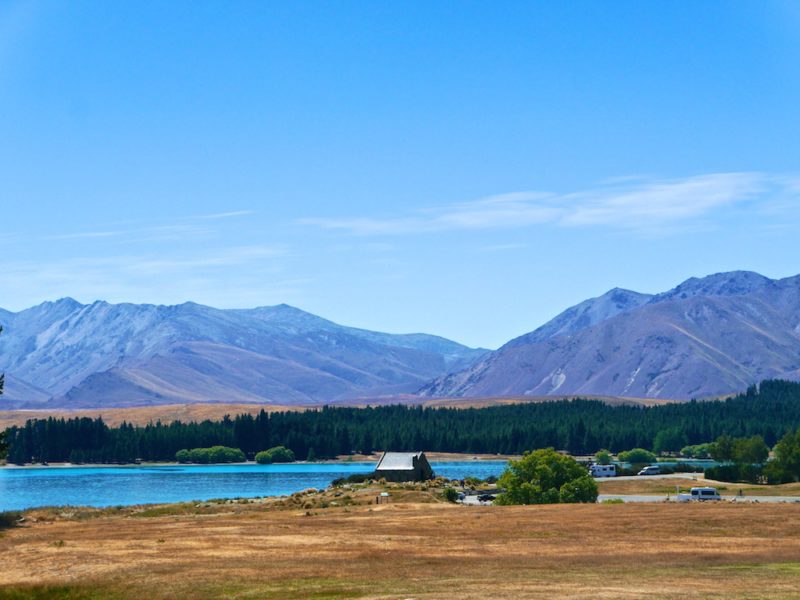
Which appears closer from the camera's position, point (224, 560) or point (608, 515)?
point (224, 560)

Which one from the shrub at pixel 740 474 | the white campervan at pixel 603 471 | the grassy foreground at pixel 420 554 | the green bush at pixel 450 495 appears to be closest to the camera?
the grassy foreground at pixel 420 554

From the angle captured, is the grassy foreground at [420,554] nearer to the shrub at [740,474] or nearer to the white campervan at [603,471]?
the shrub at [740,474]

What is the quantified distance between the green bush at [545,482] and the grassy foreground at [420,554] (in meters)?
15.0

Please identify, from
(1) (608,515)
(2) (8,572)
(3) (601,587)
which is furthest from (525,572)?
(1) (608,515)

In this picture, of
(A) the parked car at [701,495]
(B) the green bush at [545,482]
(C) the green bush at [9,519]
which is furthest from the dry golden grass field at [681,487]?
(C) the green bush at [9,519]

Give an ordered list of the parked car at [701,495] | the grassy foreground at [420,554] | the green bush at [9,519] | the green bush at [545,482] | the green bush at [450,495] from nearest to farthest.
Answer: the grassy foreground at [420,554] < the green bush at [9,519] < the green bush at [545,482] < the green bush at [450,495] < the parked car at [701,495]

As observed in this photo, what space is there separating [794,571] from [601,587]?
10.5 metres

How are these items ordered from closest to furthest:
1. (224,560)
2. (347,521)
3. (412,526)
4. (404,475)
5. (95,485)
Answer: (224,560)
(412,526)
(347,521)
(404,475)
(95,485)

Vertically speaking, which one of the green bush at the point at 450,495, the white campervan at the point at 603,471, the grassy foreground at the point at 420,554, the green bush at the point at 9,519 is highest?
the white campervan at the point at 603,471

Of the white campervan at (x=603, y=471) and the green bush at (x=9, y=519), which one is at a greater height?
the white campervan at (x=603, y=471)

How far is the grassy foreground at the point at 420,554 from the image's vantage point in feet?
159

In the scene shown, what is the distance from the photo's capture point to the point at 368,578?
2016 inches

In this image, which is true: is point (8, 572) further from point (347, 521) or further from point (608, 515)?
point (608, 515)

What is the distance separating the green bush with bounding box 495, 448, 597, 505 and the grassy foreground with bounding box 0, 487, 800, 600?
49.2 ft
